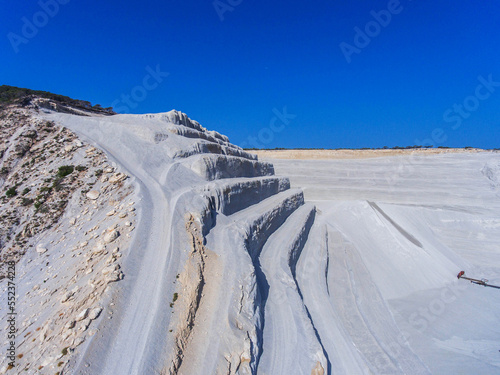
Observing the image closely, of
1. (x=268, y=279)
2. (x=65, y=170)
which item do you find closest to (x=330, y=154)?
(x=268, y=279)

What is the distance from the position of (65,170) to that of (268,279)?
9831mm

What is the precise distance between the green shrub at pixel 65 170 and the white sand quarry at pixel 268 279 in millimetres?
2007

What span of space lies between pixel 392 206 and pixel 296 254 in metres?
17.6

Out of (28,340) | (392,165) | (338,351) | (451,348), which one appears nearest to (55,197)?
(28,340)

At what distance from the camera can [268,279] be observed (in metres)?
8.83

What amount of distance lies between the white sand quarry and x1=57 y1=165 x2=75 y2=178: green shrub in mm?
2007

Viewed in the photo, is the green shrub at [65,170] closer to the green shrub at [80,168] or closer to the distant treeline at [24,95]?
the green shrub at [80,168]

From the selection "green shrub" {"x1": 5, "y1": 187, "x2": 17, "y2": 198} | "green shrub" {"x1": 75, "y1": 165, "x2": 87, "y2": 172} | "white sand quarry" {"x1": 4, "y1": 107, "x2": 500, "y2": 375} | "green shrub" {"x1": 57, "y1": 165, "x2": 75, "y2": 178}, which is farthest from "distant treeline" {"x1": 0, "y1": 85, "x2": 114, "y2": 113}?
"green shrub" {"x1": 75, "y1": 165, "x2": 87, "y2": 172}

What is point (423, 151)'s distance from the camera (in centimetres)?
3766

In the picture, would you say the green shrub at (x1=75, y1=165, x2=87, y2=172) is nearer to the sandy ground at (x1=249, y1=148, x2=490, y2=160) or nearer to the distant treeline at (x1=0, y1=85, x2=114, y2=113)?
the distant treeline at (x1=0, y1=85, x2=114, y2=113)

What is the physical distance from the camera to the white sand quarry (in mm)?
5211

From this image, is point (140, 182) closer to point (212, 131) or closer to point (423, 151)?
point (212, 131)

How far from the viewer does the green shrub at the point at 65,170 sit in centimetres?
1123

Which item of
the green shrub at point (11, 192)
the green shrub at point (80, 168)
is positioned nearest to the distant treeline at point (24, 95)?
the green shrub at point (11, 192)
